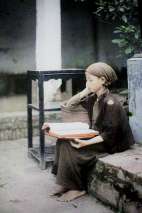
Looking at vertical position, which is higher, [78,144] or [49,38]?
[49,38]

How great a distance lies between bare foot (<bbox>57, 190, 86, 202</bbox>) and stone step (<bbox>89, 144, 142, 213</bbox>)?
0.44 feet

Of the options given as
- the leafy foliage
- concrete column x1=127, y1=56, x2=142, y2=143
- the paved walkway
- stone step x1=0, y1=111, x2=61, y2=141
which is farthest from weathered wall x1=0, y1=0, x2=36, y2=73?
concrete column x1=127, y1=56, x2=142, y2=143

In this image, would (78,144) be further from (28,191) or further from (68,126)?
(28,191)

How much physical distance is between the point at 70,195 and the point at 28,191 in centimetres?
57

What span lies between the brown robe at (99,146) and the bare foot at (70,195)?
0.05m

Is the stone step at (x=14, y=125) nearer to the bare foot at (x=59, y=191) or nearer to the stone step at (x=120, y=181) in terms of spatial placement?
the bare foot at (x=59, y=191)

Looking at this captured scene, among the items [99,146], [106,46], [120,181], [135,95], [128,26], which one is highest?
[128,26]

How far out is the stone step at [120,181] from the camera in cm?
431

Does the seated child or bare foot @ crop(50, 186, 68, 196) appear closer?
the seated child

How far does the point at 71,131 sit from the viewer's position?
4941 millimetres

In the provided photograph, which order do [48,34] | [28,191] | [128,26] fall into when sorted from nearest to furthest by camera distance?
[28,191]
[128,26]
[48,34]

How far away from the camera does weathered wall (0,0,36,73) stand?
800 cm

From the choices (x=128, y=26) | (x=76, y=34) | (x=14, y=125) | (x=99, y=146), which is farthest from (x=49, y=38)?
(x=99, y=146)

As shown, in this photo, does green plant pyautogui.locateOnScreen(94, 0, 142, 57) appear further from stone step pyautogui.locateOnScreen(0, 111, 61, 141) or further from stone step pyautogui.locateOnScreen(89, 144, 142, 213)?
stone step pyautogui.locateOnScreen(89, 144, 142, 213)
